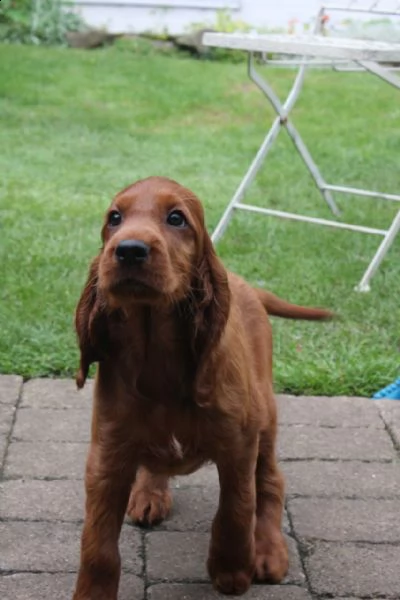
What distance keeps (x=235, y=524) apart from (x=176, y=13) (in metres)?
12.0

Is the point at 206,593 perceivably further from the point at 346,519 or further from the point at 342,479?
the point at 342,479

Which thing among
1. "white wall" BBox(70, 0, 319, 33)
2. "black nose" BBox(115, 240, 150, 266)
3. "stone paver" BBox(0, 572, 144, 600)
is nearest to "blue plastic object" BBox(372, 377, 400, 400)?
"stone paver" BBox(0, 572, 144, 600)

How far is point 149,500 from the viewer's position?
3219 millimetres

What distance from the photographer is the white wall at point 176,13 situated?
45.5ft

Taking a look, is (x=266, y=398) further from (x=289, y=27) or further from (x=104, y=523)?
(x=289, y=27)

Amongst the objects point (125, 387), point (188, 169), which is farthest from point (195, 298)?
point (188, 169)

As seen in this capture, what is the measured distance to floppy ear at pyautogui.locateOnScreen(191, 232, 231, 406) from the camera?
2.56 metres

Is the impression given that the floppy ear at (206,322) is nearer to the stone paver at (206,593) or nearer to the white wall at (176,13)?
the stone paver at (206,593)

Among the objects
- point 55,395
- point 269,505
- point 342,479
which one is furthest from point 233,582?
point 55,395

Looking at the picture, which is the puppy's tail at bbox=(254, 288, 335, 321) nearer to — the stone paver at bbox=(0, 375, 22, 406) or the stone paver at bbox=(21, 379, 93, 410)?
the stone paver at bbox=(21, 379, 93, 410)

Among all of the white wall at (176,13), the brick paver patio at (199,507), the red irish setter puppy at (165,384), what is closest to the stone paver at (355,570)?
the brick paver patio at (199,507)

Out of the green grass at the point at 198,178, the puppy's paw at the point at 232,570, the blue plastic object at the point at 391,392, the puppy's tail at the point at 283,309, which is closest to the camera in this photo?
the puppy's paw at the point at 232,570

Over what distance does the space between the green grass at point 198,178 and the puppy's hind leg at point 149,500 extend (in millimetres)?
1131

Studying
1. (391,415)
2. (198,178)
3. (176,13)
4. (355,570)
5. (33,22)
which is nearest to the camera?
(355,570)
